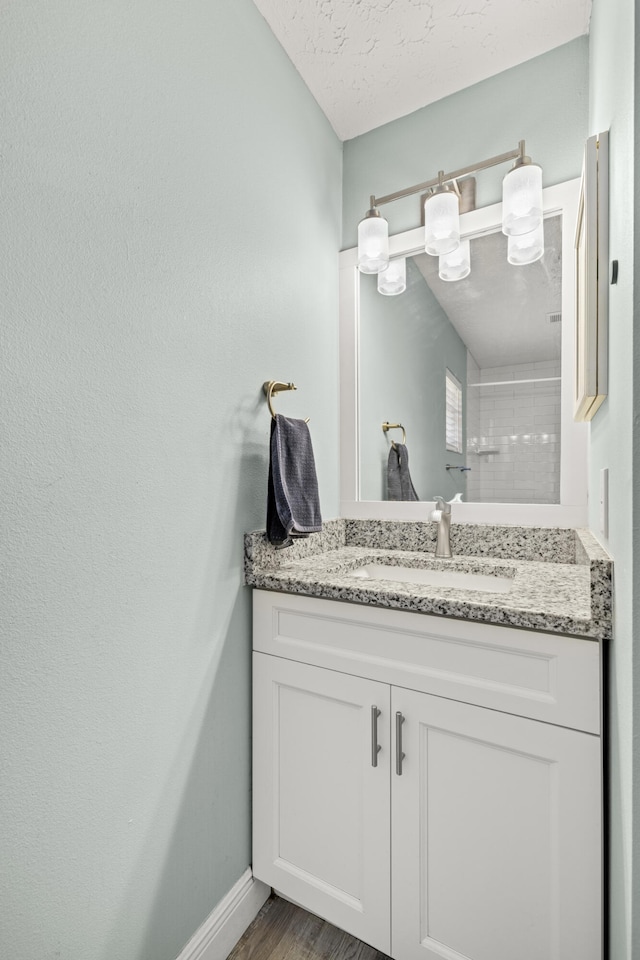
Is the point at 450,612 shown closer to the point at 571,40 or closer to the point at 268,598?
the point at 268,598

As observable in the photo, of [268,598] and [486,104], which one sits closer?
[268,598]

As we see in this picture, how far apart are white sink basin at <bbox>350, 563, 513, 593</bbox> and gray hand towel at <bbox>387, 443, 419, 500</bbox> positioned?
301 mm

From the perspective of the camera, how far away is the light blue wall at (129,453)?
0.73 m

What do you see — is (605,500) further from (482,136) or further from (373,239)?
(482,136)

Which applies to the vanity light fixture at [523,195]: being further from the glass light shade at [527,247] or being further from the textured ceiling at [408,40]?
A: the textured ceiling at [408,40]

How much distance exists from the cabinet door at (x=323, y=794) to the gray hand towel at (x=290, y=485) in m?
0.35

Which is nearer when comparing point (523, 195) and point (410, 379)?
point (523, 195)

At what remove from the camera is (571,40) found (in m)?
1.39

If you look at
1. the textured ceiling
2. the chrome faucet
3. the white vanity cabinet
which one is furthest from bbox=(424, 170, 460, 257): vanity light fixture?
the white vanity cabinet

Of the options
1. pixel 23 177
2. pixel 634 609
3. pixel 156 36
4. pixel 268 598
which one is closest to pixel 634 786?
pixel 634 609

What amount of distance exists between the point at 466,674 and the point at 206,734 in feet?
2.10

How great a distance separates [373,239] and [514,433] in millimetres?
847

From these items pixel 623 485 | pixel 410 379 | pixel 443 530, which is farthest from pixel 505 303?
pixel 623 485

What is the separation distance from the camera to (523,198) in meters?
1.35
